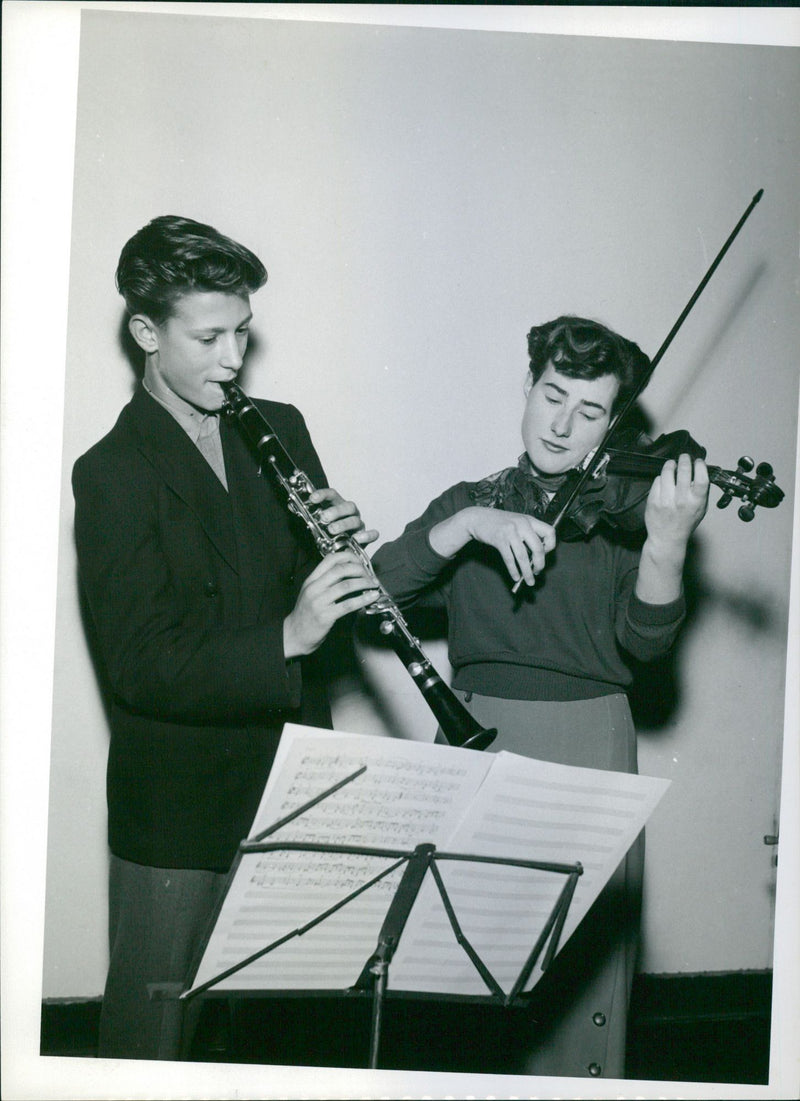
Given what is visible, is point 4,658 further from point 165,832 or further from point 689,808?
point 689,808

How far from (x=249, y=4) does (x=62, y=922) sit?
6.08 ft

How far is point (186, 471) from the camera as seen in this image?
78.1 inches

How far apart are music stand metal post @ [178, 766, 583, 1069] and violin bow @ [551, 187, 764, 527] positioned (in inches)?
27.0

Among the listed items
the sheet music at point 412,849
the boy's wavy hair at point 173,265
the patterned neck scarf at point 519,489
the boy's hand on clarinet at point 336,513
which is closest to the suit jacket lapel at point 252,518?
the boy's hand on clarinet at point 336,513

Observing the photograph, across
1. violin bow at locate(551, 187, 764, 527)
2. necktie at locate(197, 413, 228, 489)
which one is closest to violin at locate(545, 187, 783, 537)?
violin bow at locate(551, 187, 764, 527)

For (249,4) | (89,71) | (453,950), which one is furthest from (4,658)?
(249,4)

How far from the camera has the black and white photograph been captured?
199 centimetres

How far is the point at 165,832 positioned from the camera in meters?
1.96

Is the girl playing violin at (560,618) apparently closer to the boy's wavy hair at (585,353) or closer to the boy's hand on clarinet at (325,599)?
the boy's wavy hair at (585,353)

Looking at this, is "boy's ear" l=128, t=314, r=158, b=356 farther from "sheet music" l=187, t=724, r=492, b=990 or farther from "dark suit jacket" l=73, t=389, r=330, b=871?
"sheet music" l=187, t=724, r=492, b=990

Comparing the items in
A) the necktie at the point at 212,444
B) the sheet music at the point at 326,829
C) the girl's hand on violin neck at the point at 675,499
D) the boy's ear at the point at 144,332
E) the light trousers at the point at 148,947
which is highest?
the boy's ear at the point at 144,332

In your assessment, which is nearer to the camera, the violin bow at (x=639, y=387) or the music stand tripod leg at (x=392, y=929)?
the music stand tripod leg at (x=392, y=929)

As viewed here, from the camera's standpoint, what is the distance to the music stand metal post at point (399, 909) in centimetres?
159

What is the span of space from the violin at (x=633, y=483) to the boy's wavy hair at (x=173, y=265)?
30.9 inches
